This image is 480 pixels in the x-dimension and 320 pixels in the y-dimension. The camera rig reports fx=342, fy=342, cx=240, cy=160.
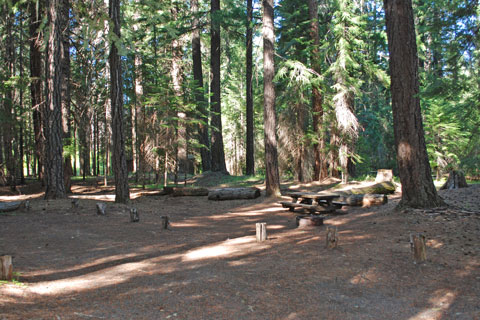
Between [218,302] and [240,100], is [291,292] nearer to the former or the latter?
[218,302]

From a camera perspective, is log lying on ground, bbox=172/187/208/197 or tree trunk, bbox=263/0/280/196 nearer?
tree trunk, bbox=263/0/280/196

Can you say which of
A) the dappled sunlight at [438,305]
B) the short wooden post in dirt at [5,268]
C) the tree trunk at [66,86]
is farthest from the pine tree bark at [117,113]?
the dappled sunlight at [438,305]

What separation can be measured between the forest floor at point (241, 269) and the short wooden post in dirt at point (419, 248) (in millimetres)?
173

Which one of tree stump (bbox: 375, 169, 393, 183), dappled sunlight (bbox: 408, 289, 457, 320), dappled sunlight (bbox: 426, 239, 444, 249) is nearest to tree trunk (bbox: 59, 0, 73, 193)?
tree stump (bbox: 375, 169, 393, 183)

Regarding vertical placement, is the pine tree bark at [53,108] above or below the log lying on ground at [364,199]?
above

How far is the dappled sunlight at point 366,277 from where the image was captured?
539 centimetres

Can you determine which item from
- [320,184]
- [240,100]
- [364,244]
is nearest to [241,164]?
[240,100]

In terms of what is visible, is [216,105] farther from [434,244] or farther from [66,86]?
[434,244]

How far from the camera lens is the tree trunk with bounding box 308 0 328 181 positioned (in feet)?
57.7

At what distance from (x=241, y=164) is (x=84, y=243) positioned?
90.8ft

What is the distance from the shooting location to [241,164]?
35219mm

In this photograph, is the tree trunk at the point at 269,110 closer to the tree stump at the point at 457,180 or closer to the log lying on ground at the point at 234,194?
the log lying on ground at the point at 234,194

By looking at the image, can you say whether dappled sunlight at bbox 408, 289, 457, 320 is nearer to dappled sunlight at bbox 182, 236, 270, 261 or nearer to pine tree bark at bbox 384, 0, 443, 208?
dappled sunlight at bbox 182, 236, 270, 261

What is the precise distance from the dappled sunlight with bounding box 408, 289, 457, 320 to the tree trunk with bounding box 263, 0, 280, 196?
32.4 ft
